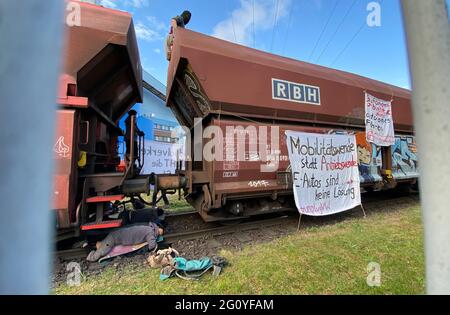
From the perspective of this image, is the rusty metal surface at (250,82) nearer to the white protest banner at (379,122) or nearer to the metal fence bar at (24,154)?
the white protest banner at (379,122)

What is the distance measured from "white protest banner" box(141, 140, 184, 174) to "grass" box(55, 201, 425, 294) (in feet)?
31.2

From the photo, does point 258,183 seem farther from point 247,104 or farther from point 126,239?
point 126,239

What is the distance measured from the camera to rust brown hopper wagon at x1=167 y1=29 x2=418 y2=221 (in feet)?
13.9

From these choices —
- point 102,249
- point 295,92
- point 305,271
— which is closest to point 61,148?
point 102,249

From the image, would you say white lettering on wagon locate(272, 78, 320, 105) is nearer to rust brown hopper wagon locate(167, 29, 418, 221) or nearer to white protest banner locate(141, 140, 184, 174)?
rust brown hopper wagon locate(167, 29, 418, 221)

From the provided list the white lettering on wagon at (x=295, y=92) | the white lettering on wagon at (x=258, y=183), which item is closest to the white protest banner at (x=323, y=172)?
the white lettering on wagon at (x=258, y=183)

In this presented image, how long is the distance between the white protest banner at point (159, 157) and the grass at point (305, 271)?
9.50 meters

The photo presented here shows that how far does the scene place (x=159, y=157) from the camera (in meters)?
13.0

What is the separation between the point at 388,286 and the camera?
250 centimetres

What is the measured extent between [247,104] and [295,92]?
1268 mm

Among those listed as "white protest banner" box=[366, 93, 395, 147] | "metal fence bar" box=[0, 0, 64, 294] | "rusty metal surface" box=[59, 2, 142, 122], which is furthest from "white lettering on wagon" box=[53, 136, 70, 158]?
"white protest banner" box=[366, 93, 395, 147]

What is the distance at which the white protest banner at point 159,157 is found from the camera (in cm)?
1237

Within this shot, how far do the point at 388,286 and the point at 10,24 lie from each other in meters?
3.58
